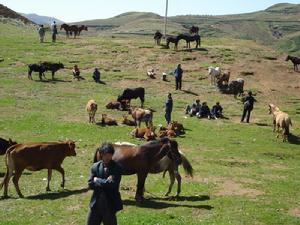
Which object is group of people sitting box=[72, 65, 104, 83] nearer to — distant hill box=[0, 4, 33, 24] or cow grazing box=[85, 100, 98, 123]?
cow grazing box=[85, 100, 98, 123]

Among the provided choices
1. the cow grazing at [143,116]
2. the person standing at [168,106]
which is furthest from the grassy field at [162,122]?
the person standing at [168,106]

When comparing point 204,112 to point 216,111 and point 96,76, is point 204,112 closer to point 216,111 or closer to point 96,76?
point 216,111

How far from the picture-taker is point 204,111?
129 ft

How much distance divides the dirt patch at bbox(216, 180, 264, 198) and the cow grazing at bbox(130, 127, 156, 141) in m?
8.62

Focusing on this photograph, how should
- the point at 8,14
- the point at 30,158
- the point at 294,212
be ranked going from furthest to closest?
the point at 8,14 < the point at 30,158 < the point at 294,212

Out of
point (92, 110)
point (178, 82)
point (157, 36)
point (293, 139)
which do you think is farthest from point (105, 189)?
point (157, 36)

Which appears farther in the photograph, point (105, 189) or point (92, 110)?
point (92, 110)

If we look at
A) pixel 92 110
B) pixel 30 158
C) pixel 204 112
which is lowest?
pixel 204 112

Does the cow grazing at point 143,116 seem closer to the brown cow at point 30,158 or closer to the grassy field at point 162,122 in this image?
the grassy field at point 162,122

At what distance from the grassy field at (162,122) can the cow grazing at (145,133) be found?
519 mm

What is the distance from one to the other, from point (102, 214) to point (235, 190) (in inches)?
414

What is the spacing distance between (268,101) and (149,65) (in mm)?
14118

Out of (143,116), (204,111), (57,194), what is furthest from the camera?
(204,111)

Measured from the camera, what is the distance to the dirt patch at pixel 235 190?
783 inches
